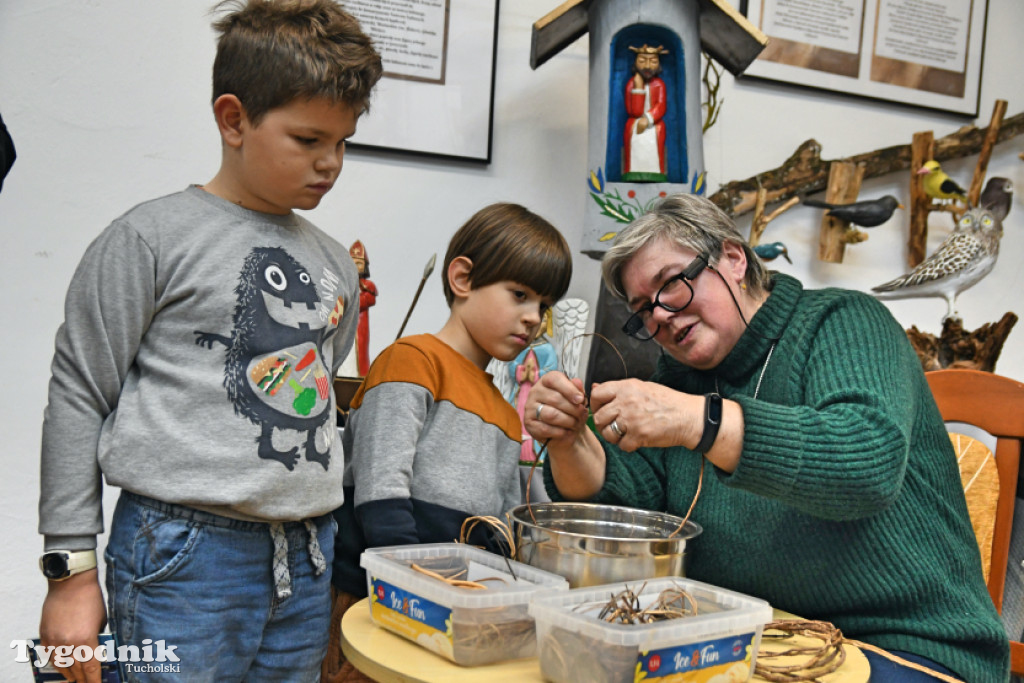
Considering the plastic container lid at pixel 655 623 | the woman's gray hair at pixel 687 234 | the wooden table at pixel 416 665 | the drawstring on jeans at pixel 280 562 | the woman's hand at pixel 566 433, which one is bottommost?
the wooden table at pixel 416 665

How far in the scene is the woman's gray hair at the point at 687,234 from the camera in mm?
1271

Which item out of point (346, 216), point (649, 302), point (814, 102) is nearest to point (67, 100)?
point (346, 216)

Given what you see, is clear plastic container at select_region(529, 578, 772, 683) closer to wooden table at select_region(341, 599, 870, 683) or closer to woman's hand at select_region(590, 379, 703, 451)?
wooden table at select_region(341, 599, 870, 683)

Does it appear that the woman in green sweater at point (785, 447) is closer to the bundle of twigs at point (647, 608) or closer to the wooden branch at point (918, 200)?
the bundle of twigs at point (647, 608)

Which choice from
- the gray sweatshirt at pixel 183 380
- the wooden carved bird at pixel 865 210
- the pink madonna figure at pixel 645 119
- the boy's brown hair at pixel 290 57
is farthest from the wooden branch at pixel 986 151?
the gray sweatshirt at pixel 183 380

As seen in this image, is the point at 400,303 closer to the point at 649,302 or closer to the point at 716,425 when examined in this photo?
the point at 649,302

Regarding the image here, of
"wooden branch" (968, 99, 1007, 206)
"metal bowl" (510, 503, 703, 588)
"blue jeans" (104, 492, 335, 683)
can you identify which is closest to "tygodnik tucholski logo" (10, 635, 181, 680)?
"blue jeans" (104, 492, 335, 683)

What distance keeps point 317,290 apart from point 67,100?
1.14 meters

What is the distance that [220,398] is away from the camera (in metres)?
0.95

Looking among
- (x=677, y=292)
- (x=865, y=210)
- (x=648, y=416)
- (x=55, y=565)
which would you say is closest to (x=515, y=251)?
(x=677, y=292)

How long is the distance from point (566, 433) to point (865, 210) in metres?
1.43

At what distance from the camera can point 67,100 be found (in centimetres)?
180

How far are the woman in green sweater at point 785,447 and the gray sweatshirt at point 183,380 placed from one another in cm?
36

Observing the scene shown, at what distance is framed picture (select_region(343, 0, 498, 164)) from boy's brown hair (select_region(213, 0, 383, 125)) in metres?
0.96
